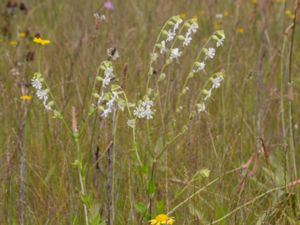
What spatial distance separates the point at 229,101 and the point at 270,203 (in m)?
0.93

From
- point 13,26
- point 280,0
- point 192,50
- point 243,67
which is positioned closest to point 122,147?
point 243,67

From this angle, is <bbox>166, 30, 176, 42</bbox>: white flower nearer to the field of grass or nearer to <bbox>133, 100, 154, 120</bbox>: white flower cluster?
the field of grass

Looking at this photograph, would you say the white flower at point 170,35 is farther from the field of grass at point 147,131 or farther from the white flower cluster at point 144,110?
the white flower cluster at point 144,110

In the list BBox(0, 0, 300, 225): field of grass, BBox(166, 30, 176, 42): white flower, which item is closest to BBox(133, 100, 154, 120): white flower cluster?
BBox(0, 0, 300, 225): field of grass

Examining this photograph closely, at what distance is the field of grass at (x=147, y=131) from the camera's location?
1904mm

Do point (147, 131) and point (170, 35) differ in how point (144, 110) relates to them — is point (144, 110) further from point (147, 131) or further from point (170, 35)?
point (170, 35)

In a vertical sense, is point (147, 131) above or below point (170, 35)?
below

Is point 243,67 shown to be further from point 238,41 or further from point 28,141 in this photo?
point 28,141

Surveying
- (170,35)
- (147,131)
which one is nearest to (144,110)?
(147,131)

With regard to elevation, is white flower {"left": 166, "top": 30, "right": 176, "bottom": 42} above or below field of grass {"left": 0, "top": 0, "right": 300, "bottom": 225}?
above

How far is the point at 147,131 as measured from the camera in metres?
1.88

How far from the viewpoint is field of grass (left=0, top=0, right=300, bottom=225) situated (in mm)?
1904

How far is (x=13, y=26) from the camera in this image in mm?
4336

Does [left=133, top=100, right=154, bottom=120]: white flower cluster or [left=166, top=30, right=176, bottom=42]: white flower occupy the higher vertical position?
[left=166, top=30, right=176, bottom=42]: white flower
